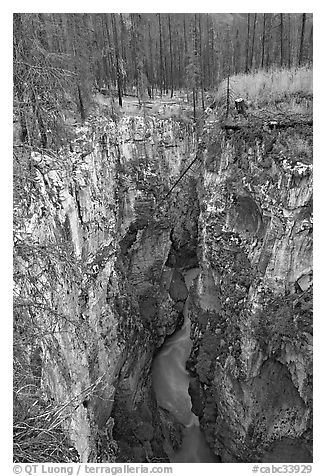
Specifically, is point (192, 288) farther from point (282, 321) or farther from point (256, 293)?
point (282, 321)

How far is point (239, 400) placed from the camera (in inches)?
313

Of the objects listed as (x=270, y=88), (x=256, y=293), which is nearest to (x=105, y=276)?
(x=256, y=293)

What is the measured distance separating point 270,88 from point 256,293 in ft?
12.9

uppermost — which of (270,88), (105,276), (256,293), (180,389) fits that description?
(270,88)

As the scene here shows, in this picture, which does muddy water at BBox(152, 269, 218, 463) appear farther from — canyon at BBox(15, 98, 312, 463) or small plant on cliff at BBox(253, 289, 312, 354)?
small plant on cliff at BBox(253, 289, 312, 354)

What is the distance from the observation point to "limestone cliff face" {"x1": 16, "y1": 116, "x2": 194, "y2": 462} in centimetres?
430

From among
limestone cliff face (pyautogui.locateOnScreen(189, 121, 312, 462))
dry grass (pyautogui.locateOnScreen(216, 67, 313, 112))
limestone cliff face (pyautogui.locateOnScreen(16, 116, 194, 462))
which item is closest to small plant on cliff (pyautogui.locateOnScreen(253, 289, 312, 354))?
limestone cliff face (pyautogui.locateOnScreen(189, 121, 312, 462))

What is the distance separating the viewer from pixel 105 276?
736 cm

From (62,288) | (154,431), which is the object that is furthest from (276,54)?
(154,431)

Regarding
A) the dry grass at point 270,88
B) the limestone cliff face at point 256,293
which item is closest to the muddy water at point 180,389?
the limestone cliff face at point 256,293

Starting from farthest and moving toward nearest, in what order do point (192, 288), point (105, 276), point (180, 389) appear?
point (192, 288), point (180, 389), point (105, 276)

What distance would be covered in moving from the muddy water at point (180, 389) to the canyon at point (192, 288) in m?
0.04

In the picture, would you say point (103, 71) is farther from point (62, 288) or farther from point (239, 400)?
point (239, 400)

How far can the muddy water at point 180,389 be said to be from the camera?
8413mm
